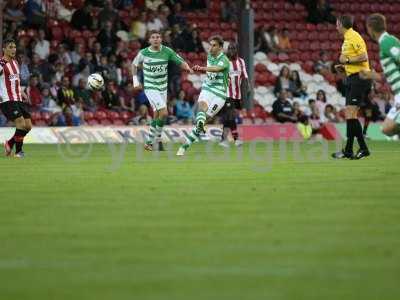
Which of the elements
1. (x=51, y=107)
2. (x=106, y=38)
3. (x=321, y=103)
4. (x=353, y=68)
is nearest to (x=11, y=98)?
(x=353, y=68)

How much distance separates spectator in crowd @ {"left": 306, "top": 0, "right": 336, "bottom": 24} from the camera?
3447 centimetres

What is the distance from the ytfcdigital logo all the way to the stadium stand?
1.04 metres

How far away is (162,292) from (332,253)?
1.74 meters

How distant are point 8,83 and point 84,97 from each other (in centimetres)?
803

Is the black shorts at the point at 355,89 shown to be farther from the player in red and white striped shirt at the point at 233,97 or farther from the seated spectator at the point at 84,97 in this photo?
the seated spectator at the point at 84,97

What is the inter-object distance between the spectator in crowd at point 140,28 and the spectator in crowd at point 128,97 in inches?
73.1

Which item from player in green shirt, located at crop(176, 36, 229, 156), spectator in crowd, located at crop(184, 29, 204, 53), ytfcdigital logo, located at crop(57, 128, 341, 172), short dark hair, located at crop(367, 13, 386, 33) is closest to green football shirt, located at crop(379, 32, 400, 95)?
short dark hair, located at crop(367, 13, 386, 33)

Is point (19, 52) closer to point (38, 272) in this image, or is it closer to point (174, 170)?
point (174, 170)

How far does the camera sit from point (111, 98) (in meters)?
28.3

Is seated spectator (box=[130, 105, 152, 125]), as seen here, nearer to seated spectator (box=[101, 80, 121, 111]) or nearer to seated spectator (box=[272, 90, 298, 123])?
seated spectator (box=[101, 80, 121, 111])

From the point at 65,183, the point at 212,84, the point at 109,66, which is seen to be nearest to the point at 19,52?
the point at 109,66

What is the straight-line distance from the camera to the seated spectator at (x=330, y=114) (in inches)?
1218

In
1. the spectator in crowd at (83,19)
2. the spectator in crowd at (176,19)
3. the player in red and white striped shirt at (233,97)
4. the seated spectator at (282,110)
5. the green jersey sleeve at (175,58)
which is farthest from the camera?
the spectator in crowd at (176,19)

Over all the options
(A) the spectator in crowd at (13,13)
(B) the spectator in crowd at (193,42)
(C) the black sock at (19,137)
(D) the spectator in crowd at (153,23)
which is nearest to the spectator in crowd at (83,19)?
(A) the spectator in crowd at (13,13)
